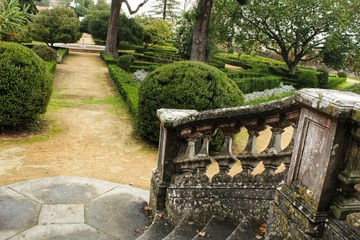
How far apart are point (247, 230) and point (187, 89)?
4901 millimetres

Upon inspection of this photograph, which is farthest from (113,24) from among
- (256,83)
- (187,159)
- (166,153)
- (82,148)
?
(187,159)

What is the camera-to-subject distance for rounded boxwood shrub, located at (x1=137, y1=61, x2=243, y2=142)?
779 centimetres

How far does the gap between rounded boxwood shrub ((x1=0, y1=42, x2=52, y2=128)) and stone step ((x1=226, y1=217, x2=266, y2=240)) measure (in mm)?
6751

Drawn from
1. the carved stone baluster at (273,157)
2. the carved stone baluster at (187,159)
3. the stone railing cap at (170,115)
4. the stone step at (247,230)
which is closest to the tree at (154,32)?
the stone railing cap at (170,115)

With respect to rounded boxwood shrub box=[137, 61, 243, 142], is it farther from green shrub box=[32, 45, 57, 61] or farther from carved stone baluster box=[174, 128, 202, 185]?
green shrub box=[32, 45, 57, 61]

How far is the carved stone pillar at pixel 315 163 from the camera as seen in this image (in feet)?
6.92

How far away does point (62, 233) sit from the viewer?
13.3 ft

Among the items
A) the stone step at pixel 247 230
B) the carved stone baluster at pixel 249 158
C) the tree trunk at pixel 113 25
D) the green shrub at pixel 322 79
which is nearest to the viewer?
the stone step at pixel 247 230

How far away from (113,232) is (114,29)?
22.3 m

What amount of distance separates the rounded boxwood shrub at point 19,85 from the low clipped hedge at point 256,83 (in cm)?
1004

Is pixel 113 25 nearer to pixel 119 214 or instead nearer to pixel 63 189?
pixel 63 189

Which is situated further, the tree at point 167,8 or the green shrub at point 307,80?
A: the tree at point 167,8

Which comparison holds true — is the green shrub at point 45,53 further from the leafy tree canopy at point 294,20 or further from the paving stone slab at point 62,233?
the paving stone slab at point 62,233

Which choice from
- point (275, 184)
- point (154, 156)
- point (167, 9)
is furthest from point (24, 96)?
point (167, 9)
